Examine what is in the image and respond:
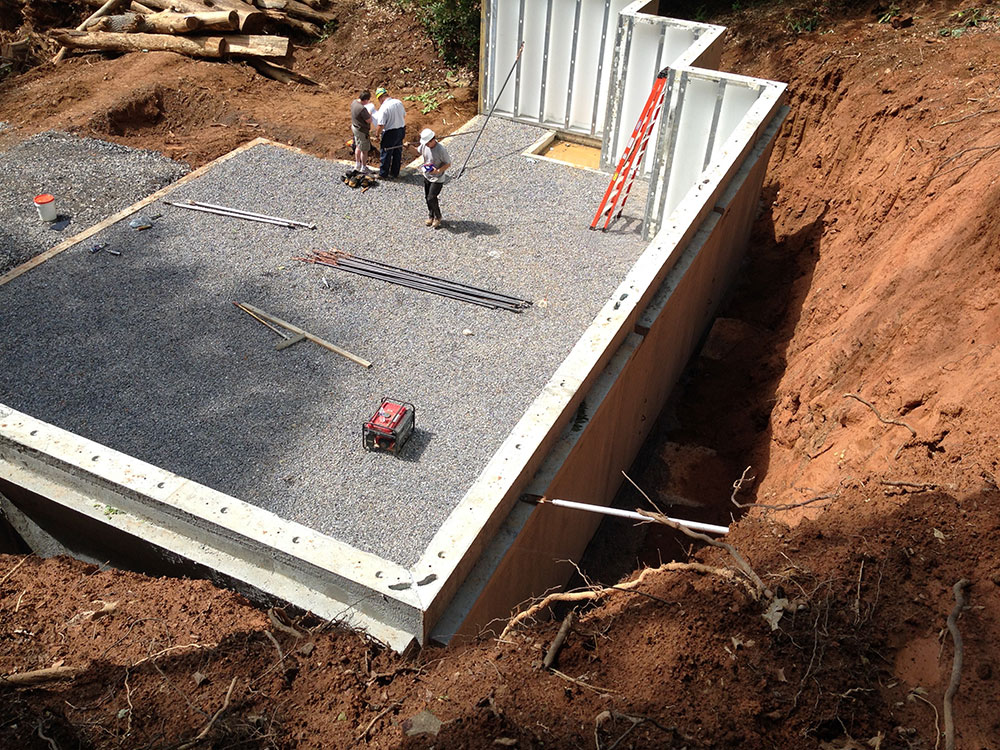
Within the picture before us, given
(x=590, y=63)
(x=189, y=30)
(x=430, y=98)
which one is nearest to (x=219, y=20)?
(x=189, y=30)

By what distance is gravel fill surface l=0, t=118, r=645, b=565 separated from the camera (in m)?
6.85

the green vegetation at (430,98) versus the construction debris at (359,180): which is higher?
the green vegetation at (430,98)

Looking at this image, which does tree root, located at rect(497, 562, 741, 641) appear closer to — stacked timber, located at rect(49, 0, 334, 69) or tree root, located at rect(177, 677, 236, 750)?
tree root, located at rect(177, 677, 236, 750)

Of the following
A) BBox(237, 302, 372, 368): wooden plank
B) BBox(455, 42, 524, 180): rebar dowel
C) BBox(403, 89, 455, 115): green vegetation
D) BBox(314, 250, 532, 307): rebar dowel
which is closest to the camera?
BBox(237, 302, 372, 368): wooden plank

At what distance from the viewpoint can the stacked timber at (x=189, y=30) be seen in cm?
1483

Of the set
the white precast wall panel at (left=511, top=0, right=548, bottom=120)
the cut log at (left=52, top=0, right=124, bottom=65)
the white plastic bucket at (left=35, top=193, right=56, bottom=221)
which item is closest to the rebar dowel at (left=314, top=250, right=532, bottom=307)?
A: the white plastic bucket at (left=35, top=193, right=56, bottom=221)

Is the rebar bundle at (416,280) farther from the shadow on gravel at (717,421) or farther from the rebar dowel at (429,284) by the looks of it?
the shadow on gravel at (717,421)

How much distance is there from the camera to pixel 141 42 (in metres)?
15.1

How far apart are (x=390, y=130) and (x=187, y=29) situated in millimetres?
6633

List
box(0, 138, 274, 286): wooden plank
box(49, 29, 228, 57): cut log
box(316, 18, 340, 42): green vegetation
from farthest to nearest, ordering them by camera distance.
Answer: box(316, 18, 340, 42): green vegetation → box(49, 29, 228, 57): cut log → box(0, 138, 274, 286): wooden plank

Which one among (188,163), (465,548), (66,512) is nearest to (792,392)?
(465,548)

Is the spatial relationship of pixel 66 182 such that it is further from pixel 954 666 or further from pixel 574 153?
pixel 954 666

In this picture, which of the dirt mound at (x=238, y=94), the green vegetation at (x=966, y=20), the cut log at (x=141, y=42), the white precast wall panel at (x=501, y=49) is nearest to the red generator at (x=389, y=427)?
the dirt mound at (x=238, y=94)

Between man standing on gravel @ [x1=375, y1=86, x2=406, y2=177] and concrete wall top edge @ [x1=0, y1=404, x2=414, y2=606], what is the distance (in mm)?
6869
